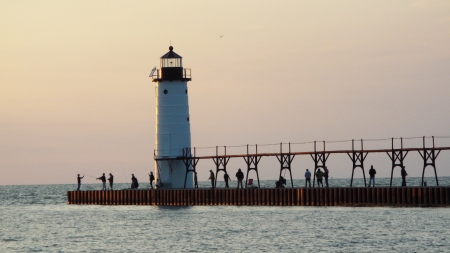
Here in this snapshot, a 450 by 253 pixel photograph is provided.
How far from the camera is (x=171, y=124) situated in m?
64.2

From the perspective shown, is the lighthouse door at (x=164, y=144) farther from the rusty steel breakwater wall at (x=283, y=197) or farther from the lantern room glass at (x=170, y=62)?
the lantern room glass at (x=170, y=62)

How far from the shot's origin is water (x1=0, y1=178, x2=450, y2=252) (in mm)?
Result: 37750

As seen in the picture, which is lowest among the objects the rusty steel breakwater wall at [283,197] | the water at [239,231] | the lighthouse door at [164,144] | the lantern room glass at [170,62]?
the water at [239,231]

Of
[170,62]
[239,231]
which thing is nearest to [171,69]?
[170,62]

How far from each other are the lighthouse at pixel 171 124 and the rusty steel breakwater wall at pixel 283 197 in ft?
8.36

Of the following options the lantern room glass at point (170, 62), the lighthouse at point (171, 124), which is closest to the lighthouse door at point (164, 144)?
the lighthouse at point (171, 124)

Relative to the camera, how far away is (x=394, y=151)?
54.4 metres

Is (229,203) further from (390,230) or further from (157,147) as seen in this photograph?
(390,230)

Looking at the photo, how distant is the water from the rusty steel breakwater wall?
0.85 m

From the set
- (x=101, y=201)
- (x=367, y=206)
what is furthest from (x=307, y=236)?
(x=101, y=201)

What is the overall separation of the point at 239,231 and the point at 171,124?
22.1 m

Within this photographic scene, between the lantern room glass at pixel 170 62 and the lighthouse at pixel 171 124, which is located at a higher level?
the lantern room glass at pixel 170 62

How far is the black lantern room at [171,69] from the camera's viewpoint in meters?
65.1

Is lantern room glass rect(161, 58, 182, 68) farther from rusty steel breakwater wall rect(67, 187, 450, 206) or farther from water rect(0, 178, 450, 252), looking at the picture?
water rect(0, 178, 450, 252)
